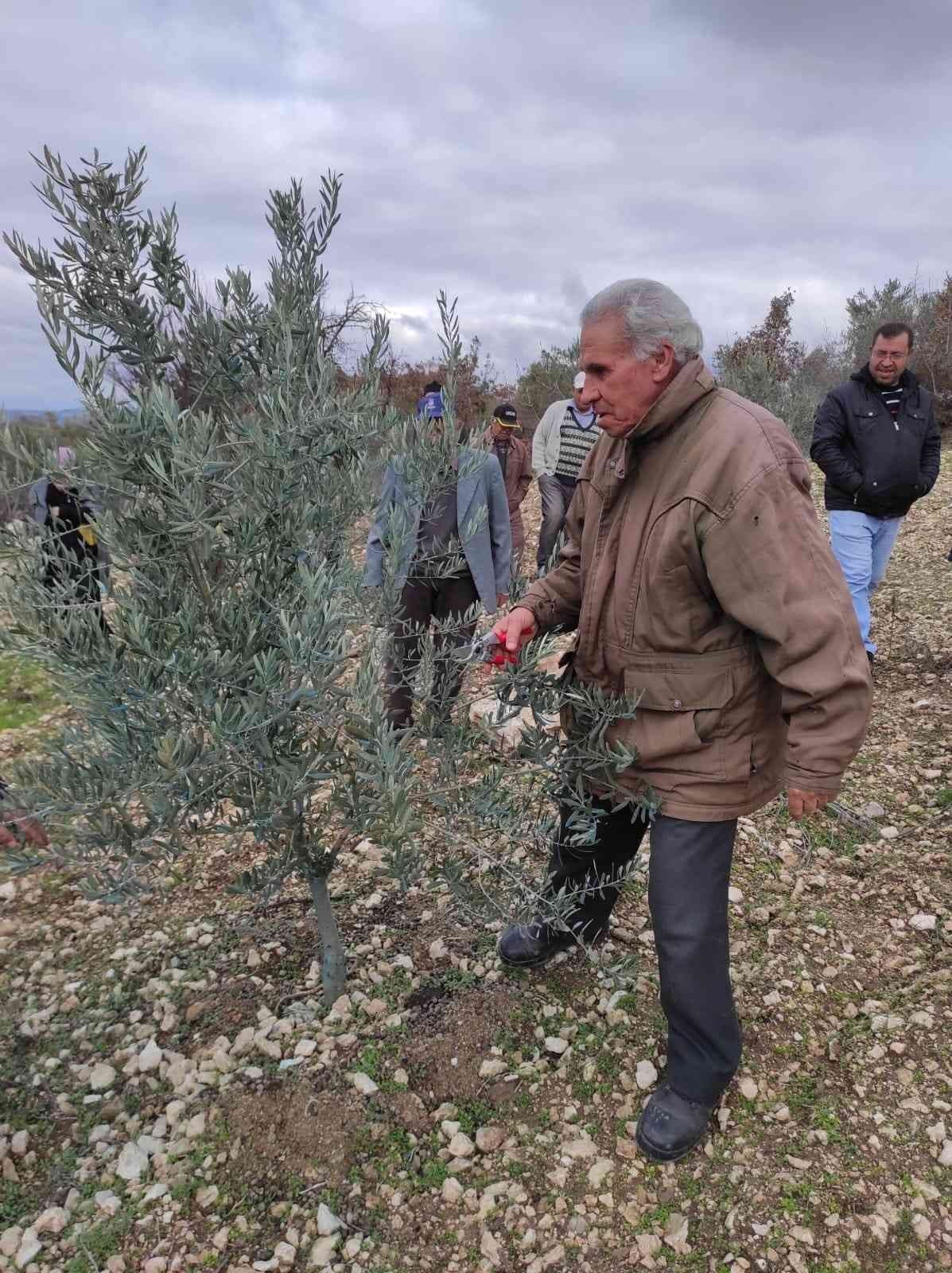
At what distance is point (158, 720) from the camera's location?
199 cm

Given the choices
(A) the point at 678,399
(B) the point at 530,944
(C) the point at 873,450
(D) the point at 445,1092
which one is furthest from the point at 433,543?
(C) the point at 873,450

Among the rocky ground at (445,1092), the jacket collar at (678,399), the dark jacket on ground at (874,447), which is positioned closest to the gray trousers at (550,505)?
the dark jacket on ground at (874,447)

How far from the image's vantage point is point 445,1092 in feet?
9.10

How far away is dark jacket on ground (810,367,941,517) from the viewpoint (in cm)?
554

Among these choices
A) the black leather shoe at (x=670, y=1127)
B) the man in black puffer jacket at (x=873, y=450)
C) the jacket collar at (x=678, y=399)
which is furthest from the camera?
the man in black puffer jacket at (x=873, y=450)

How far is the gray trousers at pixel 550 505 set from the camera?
7.77 m

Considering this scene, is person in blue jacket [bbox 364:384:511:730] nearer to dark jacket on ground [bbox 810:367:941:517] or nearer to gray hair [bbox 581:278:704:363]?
gray hair [bbox 581:278:704:363]

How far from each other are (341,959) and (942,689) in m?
5.04

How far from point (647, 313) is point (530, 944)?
7.91 ft

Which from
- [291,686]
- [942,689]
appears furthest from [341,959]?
[942,689]

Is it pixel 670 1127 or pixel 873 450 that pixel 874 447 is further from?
pixel 670 1127

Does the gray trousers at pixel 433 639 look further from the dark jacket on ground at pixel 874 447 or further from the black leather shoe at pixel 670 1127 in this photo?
the dark jacket on ground at pixel 874 447

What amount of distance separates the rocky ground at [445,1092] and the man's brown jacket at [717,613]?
93 cm

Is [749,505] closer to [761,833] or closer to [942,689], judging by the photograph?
[761,833]
